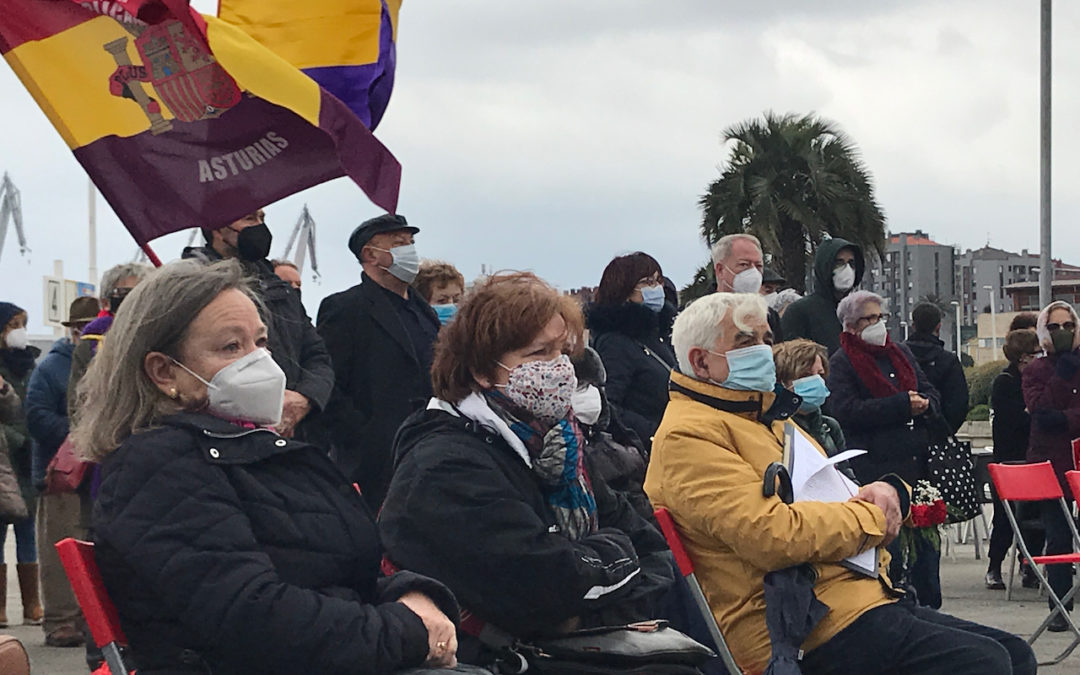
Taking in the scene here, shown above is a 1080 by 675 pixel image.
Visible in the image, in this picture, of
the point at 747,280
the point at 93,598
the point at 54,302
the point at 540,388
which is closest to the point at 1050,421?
the point at 747,280

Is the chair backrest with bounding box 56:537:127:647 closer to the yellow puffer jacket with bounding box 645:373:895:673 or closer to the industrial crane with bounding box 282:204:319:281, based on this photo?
the yellow puffer jacket with bounding box 645:373:895:673

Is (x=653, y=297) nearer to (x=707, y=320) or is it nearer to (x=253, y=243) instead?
(x=253, y=243)

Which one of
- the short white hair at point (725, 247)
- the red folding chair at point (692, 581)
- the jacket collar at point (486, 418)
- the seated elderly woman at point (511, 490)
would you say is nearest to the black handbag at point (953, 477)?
the short white hair at point (725, 247)

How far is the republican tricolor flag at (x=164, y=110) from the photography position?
19.3 feet

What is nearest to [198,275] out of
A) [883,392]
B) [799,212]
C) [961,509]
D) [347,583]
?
[347,583]

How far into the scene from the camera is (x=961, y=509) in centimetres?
920

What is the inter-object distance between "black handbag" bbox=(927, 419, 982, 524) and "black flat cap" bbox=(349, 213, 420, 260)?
11.8 feet

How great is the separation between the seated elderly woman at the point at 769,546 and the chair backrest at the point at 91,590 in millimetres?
1941

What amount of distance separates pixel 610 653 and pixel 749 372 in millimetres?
1293

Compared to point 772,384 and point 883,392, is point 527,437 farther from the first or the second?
point 883,392

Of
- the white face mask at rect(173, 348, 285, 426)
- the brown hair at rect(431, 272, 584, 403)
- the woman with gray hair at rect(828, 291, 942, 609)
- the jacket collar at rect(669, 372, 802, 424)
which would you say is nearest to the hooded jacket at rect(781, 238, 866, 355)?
the woman with gray hair at rect(828, 291, 942, 609)

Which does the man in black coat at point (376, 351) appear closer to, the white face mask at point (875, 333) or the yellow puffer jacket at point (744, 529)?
the yellow puffer jacket at point (744, 529)

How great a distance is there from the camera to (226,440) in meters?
3.38

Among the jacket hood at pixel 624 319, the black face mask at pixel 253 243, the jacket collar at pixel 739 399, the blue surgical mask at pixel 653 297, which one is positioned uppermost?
the black face mask at pixel 253 243
